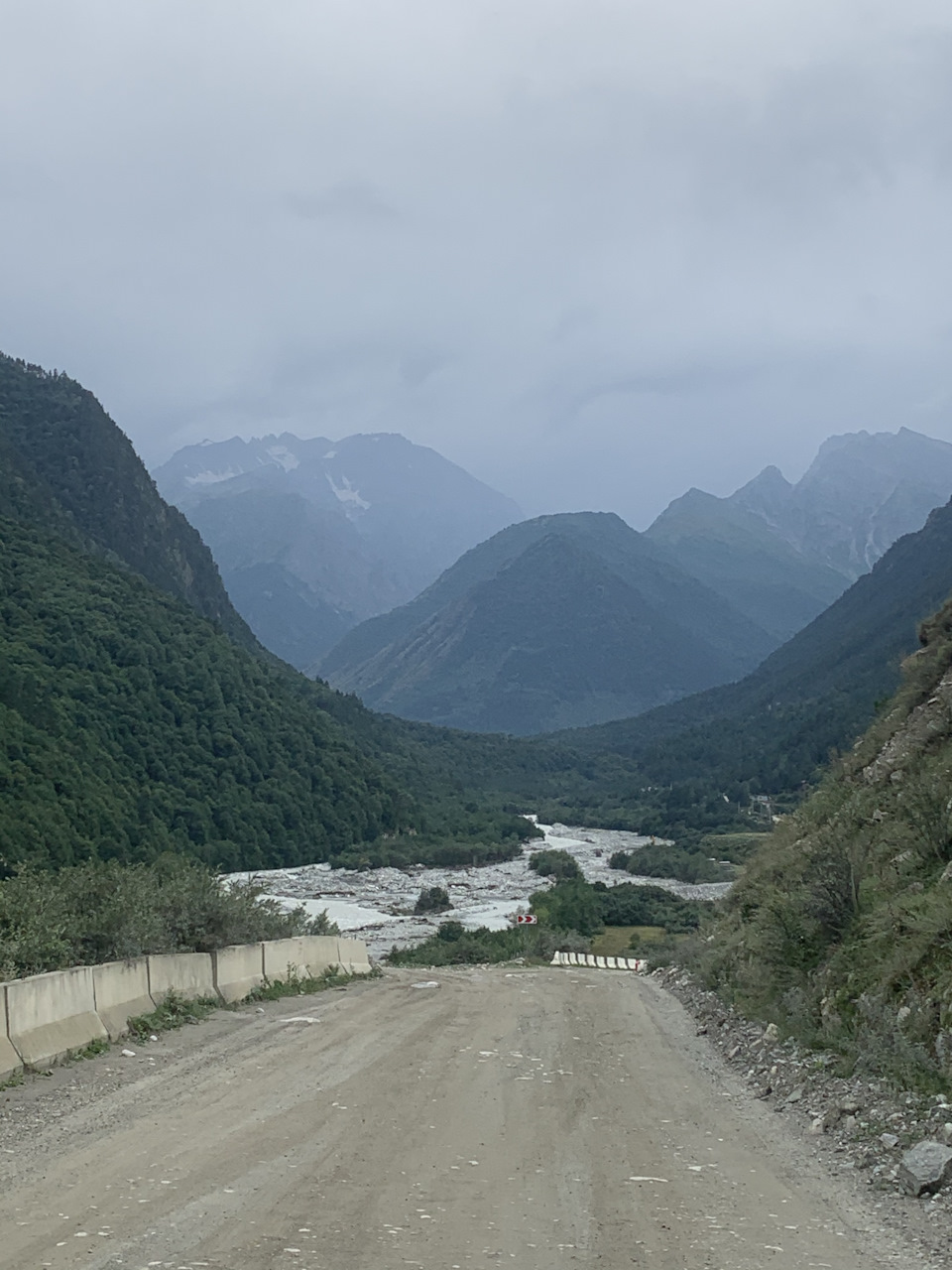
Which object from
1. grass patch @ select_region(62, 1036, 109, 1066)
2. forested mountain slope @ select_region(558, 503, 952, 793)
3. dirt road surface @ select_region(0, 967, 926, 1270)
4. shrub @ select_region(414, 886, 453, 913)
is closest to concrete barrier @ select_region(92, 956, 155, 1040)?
grass patch @ select_region(62, 1036, 109, 1066)

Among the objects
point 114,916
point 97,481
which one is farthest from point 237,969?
point 97,481

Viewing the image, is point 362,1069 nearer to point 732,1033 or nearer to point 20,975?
point 20,975

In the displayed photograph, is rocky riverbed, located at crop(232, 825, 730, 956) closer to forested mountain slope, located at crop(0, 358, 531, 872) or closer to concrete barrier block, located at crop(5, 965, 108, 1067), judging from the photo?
forested mountain slope, located at crop(0, 358, 531, 872)

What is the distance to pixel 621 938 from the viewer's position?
51.6 m

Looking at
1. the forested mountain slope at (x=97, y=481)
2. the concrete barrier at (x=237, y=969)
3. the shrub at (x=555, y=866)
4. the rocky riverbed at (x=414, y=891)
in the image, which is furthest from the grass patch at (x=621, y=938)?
the forested mountain slope at (x=97, y=481)

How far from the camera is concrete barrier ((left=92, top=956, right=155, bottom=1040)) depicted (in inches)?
492

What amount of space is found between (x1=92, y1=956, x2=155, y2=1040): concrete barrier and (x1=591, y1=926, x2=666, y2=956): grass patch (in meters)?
32.2

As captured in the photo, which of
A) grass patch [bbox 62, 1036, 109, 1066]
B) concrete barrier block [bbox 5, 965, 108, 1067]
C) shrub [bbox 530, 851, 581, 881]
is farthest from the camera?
shrub [bbox 530, 851, 581, 881]

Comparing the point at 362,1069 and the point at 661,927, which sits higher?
the point at 362,1069

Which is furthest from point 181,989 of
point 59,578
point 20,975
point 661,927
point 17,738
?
point 59,578

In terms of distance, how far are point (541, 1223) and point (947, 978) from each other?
4.76 m

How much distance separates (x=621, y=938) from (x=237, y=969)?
3671 cm

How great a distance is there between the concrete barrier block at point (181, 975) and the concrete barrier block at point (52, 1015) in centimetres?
194

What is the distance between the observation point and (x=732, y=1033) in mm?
14094
